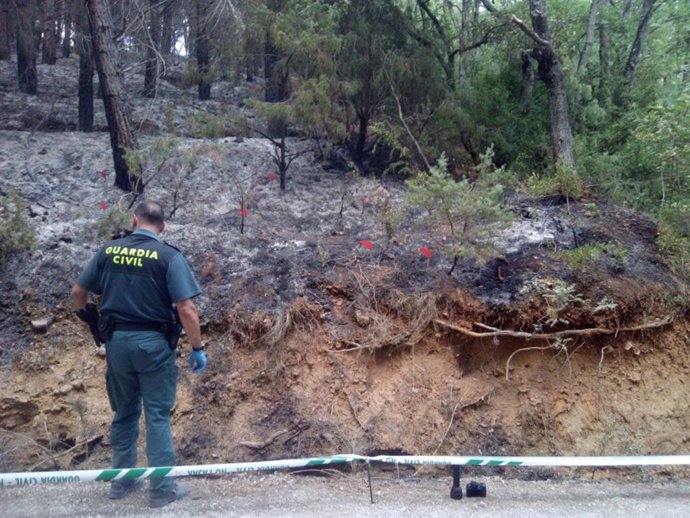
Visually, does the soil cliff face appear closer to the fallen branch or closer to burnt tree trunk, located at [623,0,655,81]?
the fallen branch

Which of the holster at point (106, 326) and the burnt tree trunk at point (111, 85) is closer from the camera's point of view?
the holster at point (106, 326)

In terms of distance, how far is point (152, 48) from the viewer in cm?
965

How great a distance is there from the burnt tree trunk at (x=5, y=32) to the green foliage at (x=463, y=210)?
854 centimetres

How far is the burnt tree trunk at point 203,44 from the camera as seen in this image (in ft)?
32.8

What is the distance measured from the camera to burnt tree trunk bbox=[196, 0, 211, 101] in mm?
10000

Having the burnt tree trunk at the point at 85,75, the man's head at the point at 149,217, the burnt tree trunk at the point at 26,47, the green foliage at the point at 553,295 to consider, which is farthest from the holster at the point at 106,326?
the burnt tree trunk at the point at 26,47

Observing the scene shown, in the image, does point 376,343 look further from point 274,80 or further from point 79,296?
point 274,80

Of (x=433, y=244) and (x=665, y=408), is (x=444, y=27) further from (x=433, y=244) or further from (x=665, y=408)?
(x=665, y=408)

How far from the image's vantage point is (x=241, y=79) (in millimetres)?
10234

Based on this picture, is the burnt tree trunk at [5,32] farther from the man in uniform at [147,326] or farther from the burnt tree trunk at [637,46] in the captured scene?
the burnt tree trunk at [637,46]

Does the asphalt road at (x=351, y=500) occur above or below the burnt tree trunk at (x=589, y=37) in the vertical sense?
below

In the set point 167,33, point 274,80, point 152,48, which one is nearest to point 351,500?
point 274,80

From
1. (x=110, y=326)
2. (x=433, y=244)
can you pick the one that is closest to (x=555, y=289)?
(x=433, y=244)

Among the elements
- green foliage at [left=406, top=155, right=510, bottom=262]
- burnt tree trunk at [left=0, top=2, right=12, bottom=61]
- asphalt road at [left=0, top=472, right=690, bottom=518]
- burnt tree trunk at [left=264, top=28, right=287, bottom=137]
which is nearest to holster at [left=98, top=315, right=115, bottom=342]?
asphalt road at [left=0, top=472, right=690, bottom=518]
